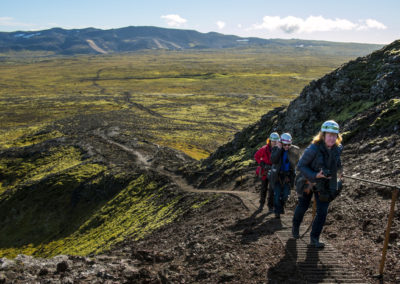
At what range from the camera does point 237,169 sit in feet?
92.2

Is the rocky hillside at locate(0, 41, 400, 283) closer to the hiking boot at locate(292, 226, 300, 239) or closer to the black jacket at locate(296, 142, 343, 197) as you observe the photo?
the hiking boot at locate(292, 226, 300, 239)

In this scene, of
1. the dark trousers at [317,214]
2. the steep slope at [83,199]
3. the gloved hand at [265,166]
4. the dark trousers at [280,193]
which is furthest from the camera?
the steep slope at [83,199]

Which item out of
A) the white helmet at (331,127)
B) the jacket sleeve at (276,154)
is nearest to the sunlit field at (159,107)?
the jacket sleeve at (276,154)

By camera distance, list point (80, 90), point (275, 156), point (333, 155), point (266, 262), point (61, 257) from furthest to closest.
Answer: point (80, 90)
point (275, 156)
point (61, 257)
point (266, 262)
point (333, 155)

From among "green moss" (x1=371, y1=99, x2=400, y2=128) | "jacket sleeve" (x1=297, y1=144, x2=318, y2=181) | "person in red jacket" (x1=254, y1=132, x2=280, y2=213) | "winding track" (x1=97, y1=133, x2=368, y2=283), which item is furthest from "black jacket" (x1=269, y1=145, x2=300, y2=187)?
"green moss" (x1=371, y1=99, x2=400, y2=128)

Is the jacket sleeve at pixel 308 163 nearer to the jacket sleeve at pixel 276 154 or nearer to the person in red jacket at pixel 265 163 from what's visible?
the jacket sleeve at pixel 276 154

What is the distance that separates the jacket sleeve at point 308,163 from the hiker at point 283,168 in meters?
3.64

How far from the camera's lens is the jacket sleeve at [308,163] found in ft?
29.6

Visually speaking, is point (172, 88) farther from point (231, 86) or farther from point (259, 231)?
point (259, 231)

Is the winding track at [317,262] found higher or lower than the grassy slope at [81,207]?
higher

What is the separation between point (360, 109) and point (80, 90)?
175615mm

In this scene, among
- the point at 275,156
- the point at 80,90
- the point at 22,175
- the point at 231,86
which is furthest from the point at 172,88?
the point at 275,156

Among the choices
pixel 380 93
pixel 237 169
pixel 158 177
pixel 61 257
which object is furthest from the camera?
pixel 158 177

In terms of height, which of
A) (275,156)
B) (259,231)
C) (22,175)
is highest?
(275,156)
